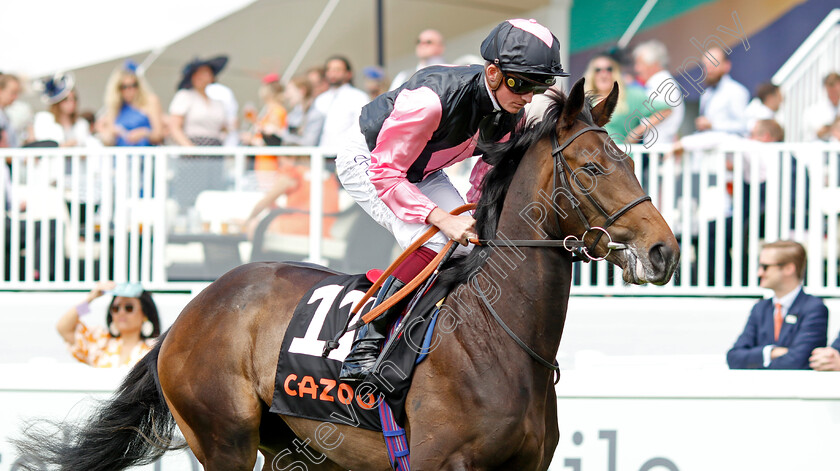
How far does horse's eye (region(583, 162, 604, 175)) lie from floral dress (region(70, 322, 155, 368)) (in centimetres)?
356

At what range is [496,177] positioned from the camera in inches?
122

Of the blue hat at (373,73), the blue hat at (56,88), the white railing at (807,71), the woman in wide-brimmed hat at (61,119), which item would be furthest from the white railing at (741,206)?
the blue hat at (56,88)

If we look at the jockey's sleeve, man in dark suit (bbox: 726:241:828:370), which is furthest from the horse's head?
man in dark suit (bbox: 726:241:828:370)

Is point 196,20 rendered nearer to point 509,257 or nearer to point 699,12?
point 699,12

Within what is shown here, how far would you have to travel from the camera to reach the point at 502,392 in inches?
112

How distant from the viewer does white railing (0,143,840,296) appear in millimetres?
6312

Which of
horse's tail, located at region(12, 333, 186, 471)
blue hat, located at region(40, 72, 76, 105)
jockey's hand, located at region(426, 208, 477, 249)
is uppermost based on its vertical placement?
blue hat, located at region(40, 72, 76, 105)

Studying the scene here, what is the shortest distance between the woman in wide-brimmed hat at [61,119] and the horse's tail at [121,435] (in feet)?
16.9

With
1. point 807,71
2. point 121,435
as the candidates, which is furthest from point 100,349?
point 807,71

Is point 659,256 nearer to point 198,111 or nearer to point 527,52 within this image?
point 527,52

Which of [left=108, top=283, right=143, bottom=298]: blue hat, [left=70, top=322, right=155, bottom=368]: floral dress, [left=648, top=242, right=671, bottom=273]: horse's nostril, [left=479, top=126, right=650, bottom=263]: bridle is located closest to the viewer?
[left=648, top=242, right=671, bottom=273]: horse's nostril

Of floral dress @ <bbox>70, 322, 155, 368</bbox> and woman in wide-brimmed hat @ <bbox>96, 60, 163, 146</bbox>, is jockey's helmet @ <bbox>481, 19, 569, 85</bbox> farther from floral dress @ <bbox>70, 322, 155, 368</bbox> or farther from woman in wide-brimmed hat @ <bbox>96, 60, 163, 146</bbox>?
woman in wide-brimmed hat @ <bbox>96, 60, 163, 146</bbox>

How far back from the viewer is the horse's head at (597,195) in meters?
2.68

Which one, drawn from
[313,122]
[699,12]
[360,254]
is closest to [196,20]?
[313,122]
